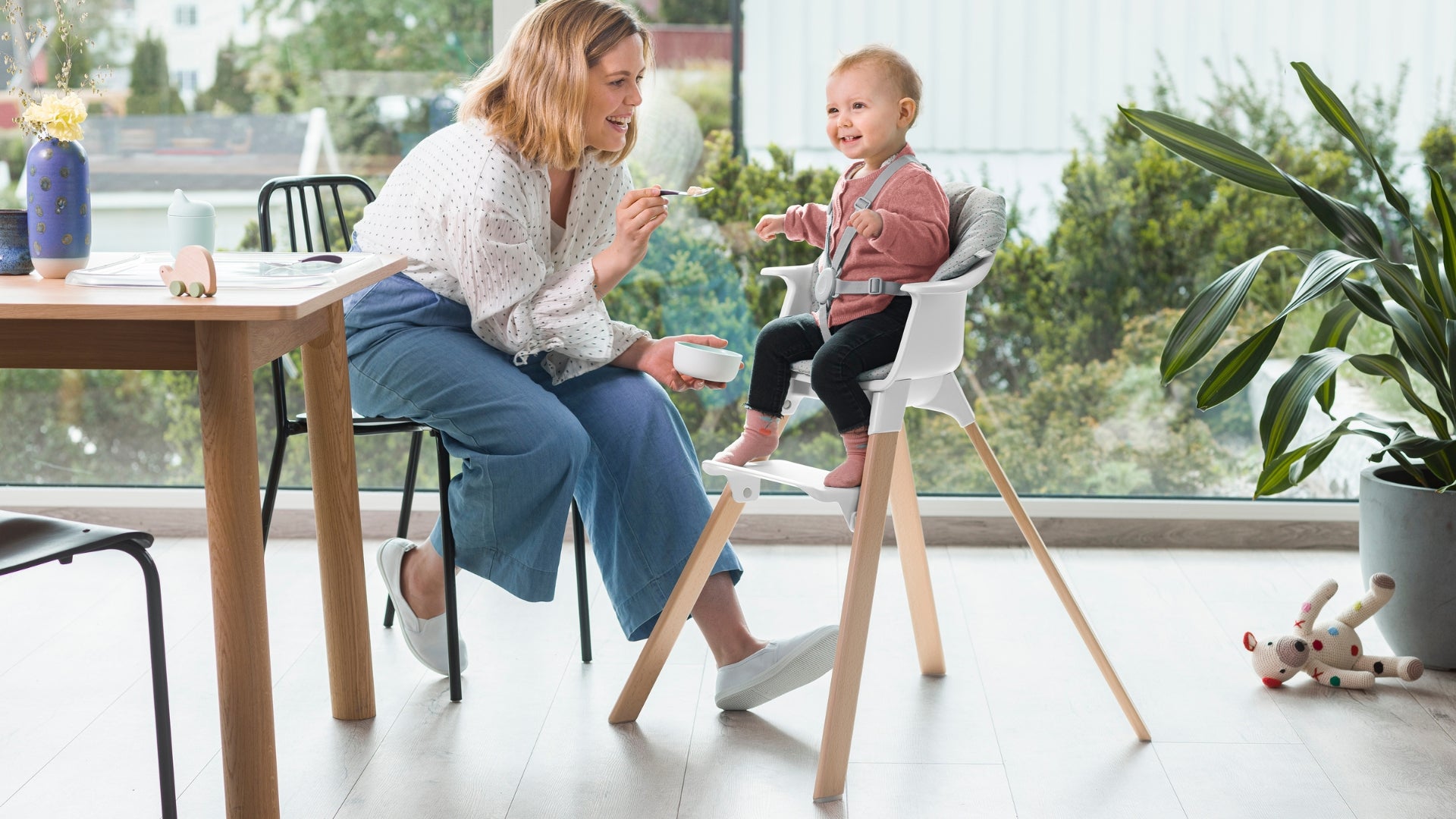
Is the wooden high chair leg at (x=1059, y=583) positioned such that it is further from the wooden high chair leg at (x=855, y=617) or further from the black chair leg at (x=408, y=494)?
A: the black chair leg at (x=408, y=494)

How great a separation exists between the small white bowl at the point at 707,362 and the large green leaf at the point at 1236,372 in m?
0.84

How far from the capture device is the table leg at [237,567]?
161 centimetres

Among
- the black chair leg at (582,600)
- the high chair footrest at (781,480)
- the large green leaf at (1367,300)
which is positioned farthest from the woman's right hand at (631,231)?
the large green leaf at (1367,300)

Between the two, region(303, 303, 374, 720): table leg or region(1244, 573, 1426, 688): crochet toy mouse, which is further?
region(1244, 573, 1426, 688): crochet toy mouse

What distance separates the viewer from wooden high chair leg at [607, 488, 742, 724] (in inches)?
80.4

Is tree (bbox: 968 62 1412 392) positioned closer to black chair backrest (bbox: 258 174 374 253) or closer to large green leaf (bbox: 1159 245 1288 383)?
large green leaf (bbox: 1159 245 1288 383)

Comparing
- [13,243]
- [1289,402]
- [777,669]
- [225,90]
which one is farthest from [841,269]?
[225,90]

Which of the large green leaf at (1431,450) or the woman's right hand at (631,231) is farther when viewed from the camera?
the large green leaf at (1431,450)

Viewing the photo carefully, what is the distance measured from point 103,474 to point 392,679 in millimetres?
1430

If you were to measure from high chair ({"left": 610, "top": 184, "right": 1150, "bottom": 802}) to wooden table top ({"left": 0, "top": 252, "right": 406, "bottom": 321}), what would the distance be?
0.65 metres

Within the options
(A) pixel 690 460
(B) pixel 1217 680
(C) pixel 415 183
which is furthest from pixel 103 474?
(B) pixel 1217 680

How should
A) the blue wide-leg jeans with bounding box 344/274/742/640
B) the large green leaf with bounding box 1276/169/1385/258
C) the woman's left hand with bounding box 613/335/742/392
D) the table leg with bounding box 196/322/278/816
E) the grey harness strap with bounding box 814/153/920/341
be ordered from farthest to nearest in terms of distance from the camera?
1. the large green leaf with bounding box 1276/169/1385/258
2. the woman's left hand with bounding box 613/335/742/392
3. the blue wide-leg jeans with bounding box 344/274/742/640
4. the grey harness strap with bounding box 814/153/920/341
5. the table leg with bounding box 196/322/278/816

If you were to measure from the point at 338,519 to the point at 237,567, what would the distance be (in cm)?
46

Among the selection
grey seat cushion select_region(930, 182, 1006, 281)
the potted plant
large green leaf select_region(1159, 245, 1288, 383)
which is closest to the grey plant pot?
the potted plant
